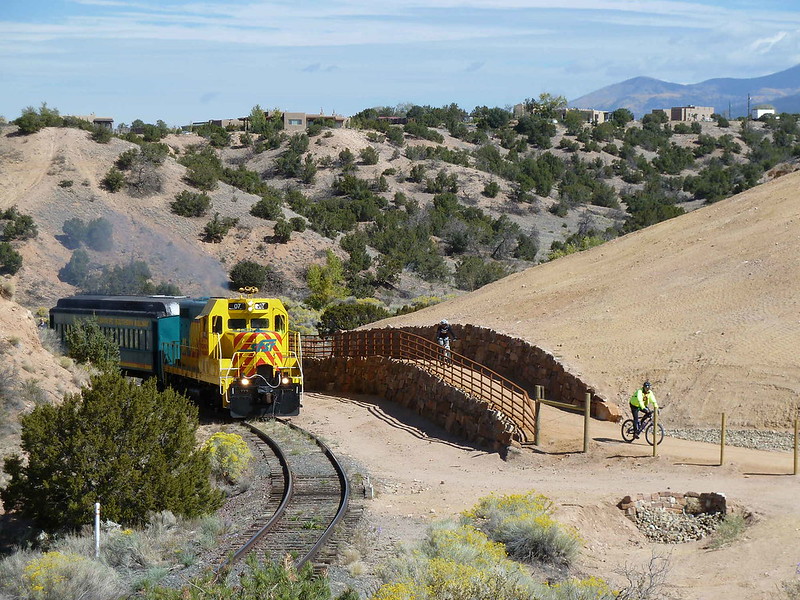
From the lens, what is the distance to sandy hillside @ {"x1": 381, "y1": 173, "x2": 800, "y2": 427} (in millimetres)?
23828

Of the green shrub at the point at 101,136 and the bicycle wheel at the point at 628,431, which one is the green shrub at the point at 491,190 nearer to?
the green shrub at the point at 101,136

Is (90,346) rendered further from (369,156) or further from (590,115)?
(590,115)

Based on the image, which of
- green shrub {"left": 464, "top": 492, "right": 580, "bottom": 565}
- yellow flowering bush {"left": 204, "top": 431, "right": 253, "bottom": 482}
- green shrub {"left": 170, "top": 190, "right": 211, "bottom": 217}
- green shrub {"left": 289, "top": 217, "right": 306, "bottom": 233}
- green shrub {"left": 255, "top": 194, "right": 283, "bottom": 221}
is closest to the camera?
green shrub {"left": 464, "top": 492, "right": 580, "bottom": 565}

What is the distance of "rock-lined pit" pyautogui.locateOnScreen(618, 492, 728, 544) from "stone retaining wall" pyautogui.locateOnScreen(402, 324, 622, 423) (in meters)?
5.71

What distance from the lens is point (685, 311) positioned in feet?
101

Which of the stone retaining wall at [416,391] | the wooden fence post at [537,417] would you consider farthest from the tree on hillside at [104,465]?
A: the stone retaining wall at [416,391]

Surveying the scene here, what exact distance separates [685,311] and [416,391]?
912 centimetres

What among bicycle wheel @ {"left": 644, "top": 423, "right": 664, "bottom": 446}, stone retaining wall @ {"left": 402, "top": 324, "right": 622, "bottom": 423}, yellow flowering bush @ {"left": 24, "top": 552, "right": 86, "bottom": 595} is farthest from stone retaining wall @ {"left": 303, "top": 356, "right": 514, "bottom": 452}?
yellow flowering bush @ {"left": 24, "top": 552, "right": 86, "bottom": 595}

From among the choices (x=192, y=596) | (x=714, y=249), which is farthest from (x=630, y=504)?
(x=714, y=249)

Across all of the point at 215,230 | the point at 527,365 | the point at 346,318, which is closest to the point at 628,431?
the point at 527,365

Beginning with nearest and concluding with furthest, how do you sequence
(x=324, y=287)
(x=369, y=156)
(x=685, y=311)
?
(x=685, y=311)
(x=324, y=287)
(x=369, y=156)

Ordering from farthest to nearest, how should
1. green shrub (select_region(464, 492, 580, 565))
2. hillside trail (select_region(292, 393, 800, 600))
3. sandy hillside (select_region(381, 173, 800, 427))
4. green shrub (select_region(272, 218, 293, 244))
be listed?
1. green shrub (select_region(272, 218, 293, 244))
2. sandy hillside (select_region(381, 173, 800, 427))
3. green shrub (select_region(464, 492, 580, 565))
4. hillside trail (select_region(292, 393, 800, 600))

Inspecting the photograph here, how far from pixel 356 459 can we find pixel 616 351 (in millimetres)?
9915

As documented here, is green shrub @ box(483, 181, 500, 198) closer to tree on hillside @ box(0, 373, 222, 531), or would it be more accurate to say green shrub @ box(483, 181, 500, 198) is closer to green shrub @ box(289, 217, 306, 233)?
green shrub @ box(289, 217, 306, 233)
